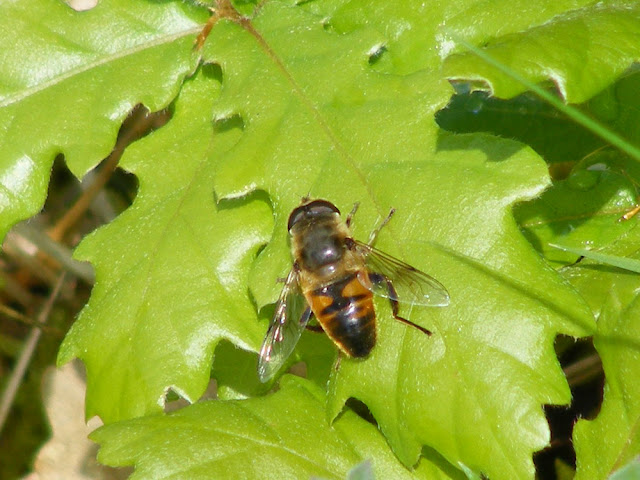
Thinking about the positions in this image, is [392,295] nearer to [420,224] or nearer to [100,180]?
[420,224]

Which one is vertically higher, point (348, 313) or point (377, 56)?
point (377, 56)

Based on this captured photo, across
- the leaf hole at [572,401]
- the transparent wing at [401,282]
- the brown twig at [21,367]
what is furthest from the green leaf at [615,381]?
the brown twig at [21,367]

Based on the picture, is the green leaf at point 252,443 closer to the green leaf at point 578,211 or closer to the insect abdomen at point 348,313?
the insect abdomen at point 348,313

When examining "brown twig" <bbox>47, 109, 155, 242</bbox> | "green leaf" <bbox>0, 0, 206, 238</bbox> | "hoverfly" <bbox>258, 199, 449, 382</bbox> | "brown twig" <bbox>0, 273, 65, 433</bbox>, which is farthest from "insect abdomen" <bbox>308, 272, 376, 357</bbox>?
"brown twig" <bbox>0, 273, 65, 433</bbox>

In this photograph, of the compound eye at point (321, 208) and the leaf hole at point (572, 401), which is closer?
the compound eye at point (321, 208)

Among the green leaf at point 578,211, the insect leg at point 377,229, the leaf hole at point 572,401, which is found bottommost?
the leaf hole at point 572,401

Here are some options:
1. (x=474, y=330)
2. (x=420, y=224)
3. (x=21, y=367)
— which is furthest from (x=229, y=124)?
(x=21, y=367)
